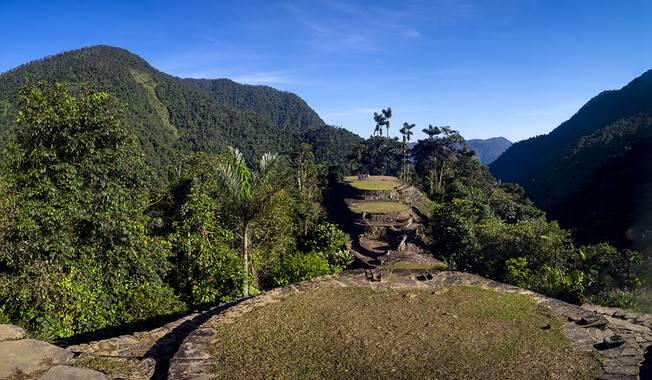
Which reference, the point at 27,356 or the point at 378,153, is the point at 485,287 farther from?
the point at 378,153

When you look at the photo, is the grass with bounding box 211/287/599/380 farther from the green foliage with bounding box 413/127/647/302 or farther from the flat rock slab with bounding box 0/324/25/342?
the green foliage with bounding box 413/127/647/302

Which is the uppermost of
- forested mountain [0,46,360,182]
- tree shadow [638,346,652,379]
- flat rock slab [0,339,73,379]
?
forested mountain [0,46,360,182]

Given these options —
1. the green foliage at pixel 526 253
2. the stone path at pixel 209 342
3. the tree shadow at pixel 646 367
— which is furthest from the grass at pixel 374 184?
the tree shadow at pixel 646 367

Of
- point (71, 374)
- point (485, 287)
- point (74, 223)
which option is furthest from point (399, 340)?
point (74, 223)

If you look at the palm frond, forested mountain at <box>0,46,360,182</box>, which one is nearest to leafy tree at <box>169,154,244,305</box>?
the palm frond

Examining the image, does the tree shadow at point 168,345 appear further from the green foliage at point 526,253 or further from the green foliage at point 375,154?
the green foliage at point 375,154
